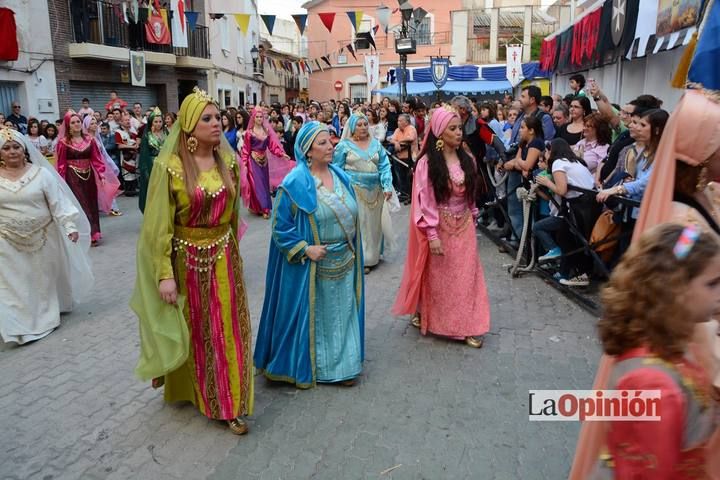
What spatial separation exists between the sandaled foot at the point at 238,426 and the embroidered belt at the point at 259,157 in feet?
26.0

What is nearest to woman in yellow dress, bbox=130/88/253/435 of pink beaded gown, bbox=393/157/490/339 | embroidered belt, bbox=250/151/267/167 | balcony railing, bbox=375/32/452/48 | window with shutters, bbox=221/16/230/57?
pink beaded gown, bbox=393/157/490/339

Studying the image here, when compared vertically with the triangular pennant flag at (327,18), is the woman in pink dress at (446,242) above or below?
below

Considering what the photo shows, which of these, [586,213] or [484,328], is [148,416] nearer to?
[484,328]

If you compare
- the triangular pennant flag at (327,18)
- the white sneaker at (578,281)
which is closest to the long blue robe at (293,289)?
the white sneaker at (578,281)

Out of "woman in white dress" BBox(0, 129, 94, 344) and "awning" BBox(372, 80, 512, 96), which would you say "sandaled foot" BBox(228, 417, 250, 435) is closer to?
"woman in white dress" BBox(0, 129, 94, 344)

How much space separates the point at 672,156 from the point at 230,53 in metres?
29.4

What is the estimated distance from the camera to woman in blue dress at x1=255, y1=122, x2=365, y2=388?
13.2 ft

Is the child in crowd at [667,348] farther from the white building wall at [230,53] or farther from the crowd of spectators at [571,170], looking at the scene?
the white building wall at [230,53]

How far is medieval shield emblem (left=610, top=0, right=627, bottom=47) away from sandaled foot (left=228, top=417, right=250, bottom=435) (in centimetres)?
819

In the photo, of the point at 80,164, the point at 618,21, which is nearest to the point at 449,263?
the point at 80,164

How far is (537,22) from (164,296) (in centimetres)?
3890

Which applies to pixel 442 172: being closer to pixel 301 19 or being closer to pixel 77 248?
pixel 77 248

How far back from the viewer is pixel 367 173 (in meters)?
7.27

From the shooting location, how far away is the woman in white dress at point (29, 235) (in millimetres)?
5262
